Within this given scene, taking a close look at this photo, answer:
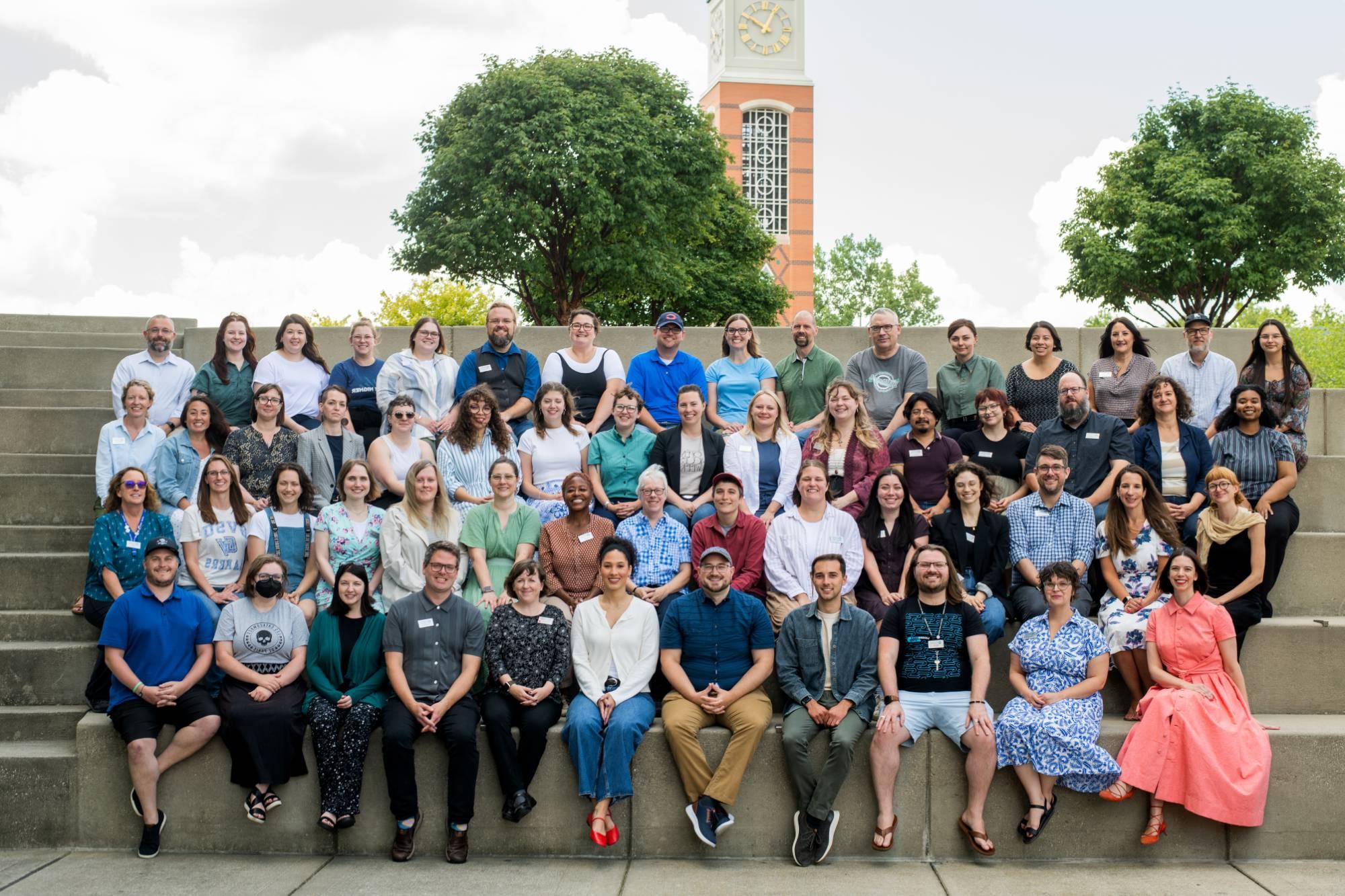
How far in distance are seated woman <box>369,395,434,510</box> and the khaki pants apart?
2.56 metres

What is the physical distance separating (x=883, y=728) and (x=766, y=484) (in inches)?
87.4

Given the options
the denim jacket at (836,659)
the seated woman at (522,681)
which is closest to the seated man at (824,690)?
the denim jacket at (836,659)

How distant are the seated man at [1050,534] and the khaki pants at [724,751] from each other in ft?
6.20

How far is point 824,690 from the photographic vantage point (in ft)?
22.6

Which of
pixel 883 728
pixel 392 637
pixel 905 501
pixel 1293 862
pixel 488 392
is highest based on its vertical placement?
pixel 488 392

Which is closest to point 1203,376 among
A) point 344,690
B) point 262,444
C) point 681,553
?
point 681,553

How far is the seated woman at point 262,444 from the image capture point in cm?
805

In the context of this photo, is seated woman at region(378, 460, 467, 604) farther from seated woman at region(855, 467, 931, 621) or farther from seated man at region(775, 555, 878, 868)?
seated woman at region(855, 467, 931, 621)

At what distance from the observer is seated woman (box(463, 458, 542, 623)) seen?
7.53 m

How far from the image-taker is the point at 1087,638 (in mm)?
6770

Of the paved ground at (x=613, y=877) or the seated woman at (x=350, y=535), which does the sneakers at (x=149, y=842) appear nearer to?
the paved ground at (x=613, y=877)

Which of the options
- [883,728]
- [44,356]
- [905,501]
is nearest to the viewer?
[883,728]

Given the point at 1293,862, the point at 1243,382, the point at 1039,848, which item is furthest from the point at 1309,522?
the point at 1039,848

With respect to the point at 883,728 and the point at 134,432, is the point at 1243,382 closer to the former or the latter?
the point at 883,728
